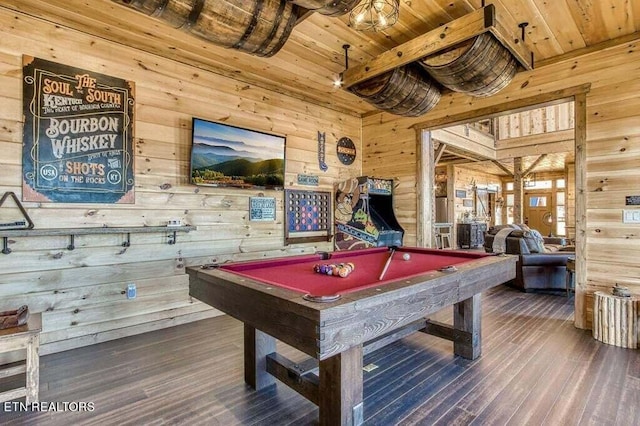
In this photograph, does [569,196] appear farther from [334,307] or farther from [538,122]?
[334,307]

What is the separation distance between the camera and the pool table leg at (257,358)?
2289mm

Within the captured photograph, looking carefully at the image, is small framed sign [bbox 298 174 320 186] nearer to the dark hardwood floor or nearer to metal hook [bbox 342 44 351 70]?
metal hook [bbox 342 44 351 70]

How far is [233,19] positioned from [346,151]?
354 cm

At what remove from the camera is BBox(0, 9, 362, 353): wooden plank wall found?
8.96 feet

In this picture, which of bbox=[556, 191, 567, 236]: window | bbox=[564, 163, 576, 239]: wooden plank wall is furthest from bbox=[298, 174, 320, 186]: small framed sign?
bbox=[556, 191, 567, 236]: window

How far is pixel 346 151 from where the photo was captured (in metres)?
5.36

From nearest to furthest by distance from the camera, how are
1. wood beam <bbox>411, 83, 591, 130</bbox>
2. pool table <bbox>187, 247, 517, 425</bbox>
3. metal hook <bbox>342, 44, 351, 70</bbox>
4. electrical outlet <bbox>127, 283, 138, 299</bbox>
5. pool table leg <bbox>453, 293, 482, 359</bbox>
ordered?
pool table <bbox>187, 247, 517, 425</bbox> < pool table leg <bbox>453, 293, 482, 359</bbox> < electrical outlet <bbox>127, 283, 138, 299</bbox> < metal hook <bbox>342, 44, 351, 70</bbox> < wood beam <bbox>411, 83, 591, 130</bbox>

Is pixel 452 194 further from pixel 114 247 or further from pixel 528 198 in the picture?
pixel 114 247

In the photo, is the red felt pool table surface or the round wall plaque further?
the round wall plaque

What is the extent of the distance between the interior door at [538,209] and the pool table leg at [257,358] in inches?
557

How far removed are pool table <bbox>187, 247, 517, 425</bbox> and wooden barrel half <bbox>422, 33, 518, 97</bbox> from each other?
145 cm

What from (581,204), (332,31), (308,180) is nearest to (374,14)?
(332,31)

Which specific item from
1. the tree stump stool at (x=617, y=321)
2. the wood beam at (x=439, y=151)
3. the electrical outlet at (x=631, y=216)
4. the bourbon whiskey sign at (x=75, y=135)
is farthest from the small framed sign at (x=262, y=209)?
the wood beam at (x=439, y=151)

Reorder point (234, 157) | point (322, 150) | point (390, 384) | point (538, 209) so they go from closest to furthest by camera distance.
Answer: point (390, 384), point (234, 157), point (322, 150), point (538, 209)
